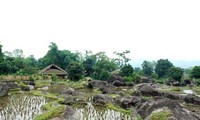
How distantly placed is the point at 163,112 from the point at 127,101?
511 inches

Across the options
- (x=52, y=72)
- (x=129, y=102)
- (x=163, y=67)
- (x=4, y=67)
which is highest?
(x=4, y=67)

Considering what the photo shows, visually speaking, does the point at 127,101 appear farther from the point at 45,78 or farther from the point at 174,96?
the point at 45,78

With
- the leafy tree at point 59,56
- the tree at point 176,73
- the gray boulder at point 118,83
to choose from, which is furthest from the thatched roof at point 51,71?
the tree at point 176,73

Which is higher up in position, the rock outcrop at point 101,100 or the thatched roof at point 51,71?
the thatched roof at point 51,71

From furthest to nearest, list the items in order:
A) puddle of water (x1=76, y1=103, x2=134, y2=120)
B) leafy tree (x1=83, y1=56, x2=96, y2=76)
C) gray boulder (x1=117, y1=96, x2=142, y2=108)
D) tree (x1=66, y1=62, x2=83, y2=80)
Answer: leafy tree (x1=83, y1=56, x2=96, y2=76) → tree (x1=66, y1=62, x2=83, y2=80) → gray boulder (x1=117, y1=96, x2=142, y2=108) → puddle of water (x1=76, y1=103, x2=134, y2=120)

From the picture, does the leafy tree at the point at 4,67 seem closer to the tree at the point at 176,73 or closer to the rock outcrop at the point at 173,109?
the tree at the point at 176,73

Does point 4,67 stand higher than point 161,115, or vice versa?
point 4,67

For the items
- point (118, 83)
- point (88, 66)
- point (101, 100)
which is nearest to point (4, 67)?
point (88, 66)

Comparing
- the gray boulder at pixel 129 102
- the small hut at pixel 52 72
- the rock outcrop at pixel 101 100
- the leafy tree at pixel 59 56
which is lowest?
the gray boulder at pixel 129 102

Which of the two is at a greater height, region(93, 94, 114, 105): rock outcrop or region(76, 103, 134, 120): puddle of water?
region(93, 94, 114, 105): rock outcrop

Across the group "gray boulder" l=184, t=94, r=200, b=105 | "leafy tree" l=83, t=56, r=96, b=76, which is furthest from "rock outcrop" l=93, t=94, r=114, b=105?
"leafy tree" l=83, t=56, r=96, b=76

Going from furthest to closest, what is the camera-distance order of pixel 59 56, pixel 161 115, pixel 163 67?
pixel 59 56, pixel 163 67, pixel 161 115

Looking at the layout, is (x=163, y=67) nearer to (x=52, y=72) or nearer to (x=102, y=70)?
(x=102, y=70)

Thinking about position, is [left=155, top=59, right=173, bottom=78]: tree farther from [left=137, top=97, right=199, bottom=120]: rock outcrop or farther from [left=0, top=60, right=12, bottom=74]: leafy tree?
[left=137, top=97, right=199, bottom=120]: rock outcrop
